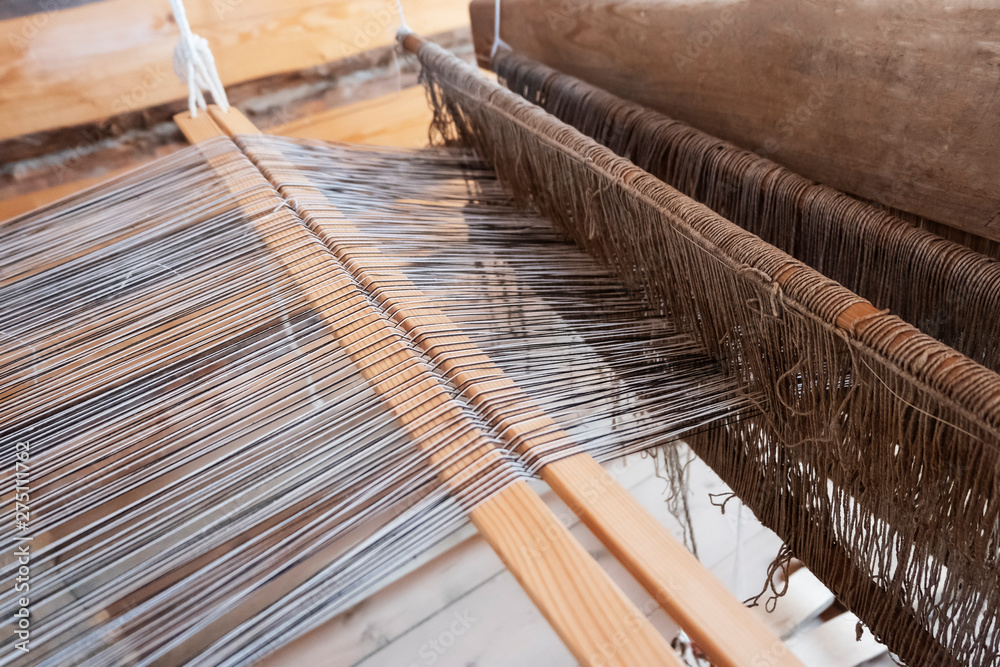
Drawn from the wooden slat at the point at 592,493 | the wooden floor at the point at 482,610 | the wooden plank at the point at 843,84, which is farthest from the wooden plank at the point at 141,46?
the wooden slat at the point at 592,493

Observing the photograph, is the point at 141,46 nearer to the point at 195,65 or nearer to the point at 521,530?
the point at 195,65

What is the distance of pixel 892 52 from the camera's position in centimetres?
72

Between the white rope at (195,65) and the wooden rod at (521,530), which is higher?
the white rope at (195,65)

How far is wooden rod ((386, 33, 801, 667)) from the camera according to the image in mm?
447

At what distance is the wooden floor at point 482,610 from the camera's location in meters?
1.29

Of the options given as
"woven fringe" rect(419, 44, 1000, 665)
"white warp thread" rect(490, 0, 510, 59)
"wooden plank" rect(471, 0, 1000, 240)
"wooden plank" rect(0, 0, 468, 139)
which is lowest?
"woven fringe" rect(419, 44, 1000, 665)

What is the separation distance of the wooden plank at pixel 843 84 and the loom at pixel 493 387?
0.06m

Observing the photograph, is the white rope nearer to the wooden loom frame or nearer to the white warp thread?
the white warp thread

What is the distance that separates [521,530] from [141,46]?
125 centimetres

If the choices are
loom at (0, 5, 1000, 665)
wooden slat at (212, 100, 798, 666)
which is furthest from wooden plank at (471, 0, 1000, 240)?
wooden slat at (212, 100, 798, 666)

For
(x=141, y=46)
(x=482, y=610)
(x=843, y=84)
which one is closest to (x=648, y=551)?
(x=843, y=84)

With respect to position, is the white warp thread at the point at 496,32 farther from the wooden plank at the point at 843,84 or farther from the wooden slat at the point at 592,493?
the wooden slat at the point at 592,493

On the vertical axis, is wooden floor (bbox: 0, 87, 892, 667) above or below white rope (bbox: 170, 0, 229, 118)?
below

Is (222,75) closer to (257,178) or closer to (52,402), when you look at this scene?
(257,178)
